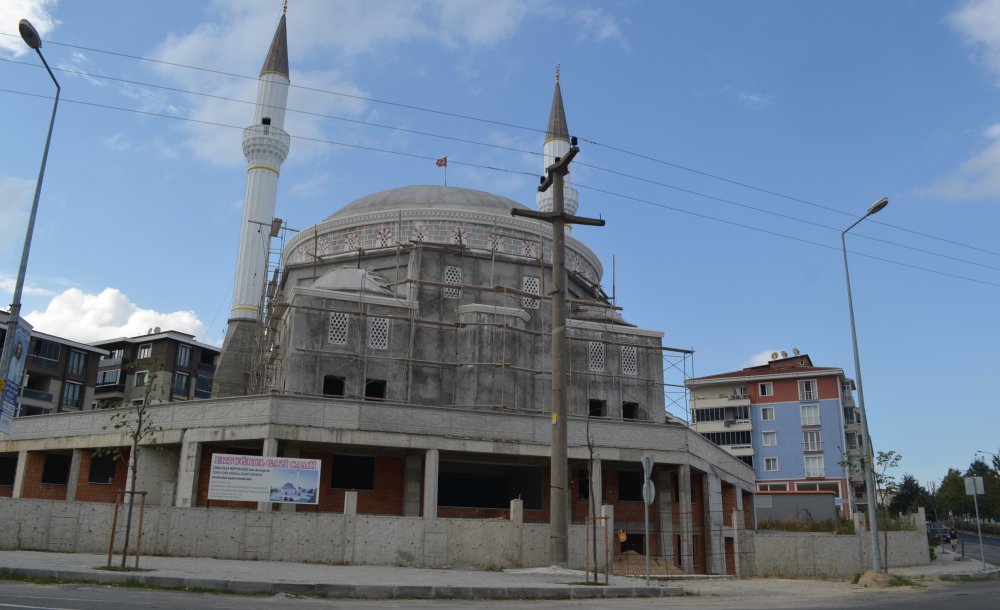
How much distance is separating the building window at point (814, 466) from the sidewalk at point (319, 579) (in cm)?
4309

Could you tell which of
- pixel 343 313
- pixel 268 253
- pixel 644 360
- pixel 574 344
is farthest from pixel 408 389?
pixel 268 253

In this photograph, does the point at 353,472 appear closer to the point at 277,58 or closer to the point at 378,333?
the point at 378,333

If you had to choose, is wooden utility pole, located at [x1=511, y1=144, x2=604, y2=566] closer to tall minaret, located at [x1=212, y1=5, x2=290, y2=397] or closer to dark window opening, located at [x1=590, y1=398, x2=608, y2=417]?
dark window opening, located at [x1=590, y1=398, x2=608, y2=417]

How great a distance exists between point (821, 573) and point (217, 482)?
16595 millimetres

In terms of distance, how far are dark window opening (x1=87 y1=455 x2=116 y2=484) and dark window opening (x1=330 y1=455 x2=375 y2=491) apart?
8.95 m

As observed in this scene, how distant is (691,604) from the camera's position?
1316cm

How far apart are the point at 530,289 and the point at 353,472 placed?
38.4ft

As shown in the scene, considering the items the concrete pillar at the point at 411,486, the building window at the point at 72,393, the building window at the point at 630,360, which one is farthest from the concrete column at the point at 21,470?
the building window at the point at 72,393

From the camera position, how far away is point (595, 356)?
1312 inches

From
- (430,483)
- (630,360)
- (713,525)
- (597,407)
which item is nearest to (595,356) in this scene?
(630,360)

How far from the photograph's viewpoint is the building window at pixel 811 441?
56653mm

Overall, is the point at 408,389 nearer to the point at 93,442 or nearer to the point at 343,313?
the point at 343,313

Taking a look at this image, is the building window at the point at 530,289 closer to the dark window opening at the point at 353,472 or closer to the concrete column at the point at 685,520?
the concrete column at the point at 685,520

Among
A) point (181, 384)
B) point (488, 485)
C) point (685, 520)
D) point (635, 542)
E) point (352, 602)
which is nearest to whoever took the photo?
point (352, 602)
